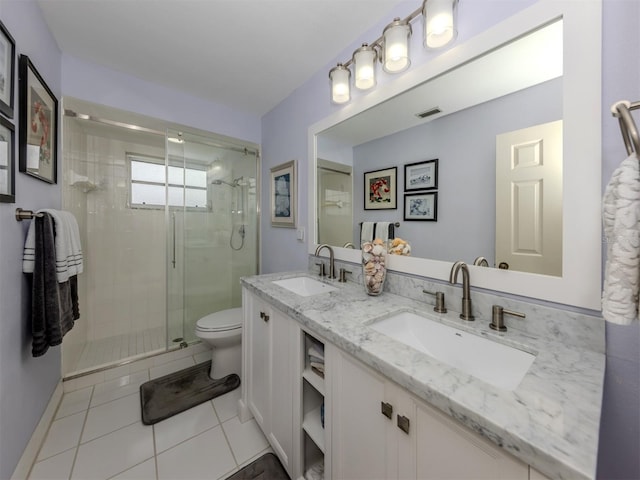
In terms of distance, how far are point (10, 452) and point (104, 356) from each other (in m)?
1.19

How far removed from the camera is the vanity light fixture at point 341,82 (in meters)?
1.49

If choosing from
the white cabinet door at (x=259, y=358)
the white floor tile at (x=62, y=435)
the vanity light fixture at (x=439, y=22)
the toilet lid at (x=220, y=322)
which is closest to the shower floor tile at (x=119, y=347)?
the white floor tile at (x=62, y=435)

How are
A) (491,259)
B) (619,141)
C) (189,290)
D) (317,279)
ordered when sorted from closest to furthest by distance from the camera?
(619,141)
(491,259)
(317,279)
(189,290)

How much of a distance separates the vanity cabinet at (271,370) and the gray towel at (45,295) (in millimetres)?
904

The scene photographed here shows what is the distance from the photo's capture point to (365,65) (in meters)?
1.33

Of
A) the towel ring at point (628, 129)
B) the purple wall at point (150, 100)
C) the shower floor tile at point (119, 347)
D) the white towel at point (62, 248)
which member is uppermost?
the purple wall at point (150, 100)

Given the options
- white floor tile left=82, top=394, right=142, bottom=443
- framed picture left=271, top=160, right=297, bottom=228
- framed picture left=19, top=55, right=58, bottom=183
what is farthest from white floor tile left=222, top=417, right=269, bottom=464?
framed picture left=19, top=55, right=58, bottom=183

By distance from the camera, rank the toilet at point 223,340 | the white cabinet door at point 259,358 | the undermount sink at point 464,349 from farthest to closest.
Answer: the toilet at point 223,340
the white cabinet door at point 259,358
the undermount sink at point 464,349

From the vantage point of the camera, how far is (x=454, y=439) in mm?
535

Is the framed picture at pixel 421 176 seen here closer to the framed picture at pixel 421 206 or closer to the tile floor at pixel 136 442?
the framed picture at pixel 421 206

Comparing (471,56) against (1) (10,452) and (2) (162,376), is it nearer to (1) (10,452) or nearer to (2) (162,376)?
(1) (10,452)

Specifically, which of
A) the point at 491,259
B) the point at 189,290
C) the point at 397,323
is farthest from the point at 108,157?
the point at 491,259

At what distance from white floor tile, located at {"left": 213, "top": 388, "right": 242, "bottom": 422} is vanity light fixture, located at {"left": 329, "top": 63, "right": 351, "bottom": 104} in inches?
83.0

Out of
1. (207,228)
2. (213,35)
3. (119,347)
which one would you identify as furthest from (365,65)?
(119,347)
